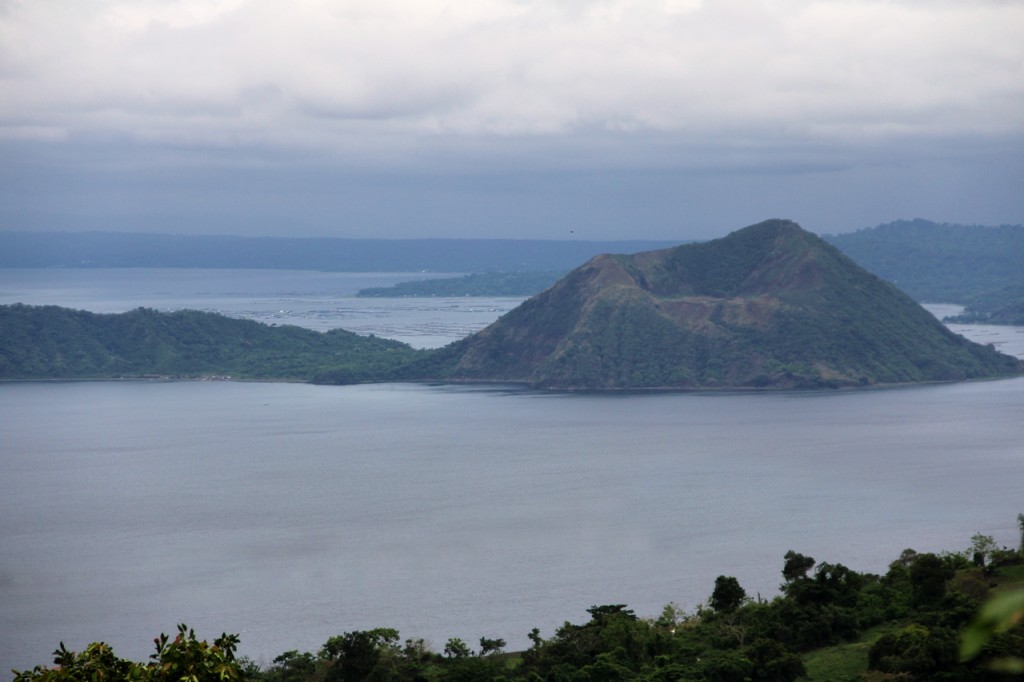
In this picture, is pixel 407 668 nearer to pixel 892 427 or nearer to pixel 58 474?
pixel 58 474

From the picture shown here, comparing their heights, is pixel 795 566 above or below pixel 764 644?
above

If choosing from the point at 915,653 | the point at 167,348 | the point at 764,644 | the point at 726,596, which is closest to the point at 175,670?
the point at 915,653

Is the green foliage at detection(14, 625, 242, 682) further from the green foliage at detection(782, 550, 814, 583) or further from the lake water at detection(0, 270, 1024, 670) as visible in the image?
the green foliage at detection(782, 550, 814, 583)

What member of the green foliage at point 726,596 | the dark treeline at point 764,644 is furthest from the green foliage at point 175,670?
the green foliage at point 726,596

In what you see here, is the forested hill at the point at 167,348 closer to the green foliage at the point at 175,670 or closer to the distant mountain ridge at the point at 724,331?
the distant mountain ridge at the point at 724,331

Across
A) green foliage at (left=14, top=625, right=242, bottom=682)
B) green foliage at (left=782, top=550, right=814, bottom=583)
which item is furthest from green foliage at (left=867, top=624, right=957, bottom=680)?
green foliage at (left=14, top=625, right=242, bottom=682)

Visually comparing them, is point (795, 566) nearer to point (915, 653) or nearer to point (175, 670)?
point (915, 653)

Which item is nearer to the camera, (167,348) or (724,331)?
(724,331)

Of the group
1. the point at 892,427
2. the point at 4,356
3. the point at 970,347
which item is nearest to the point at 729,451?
the point at 892,427
